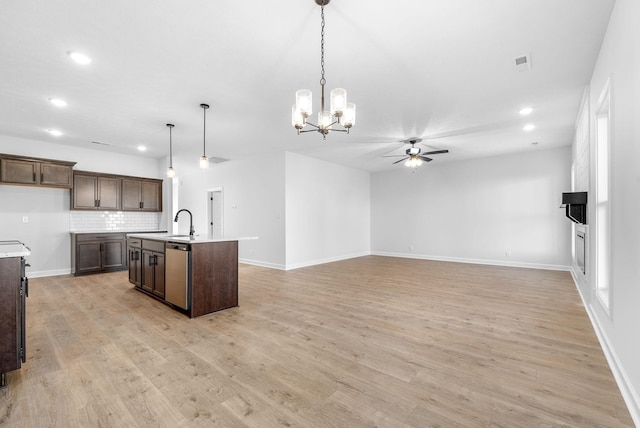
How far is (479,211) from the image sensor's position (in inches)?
304

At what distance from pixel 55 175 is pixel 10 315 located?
493cm

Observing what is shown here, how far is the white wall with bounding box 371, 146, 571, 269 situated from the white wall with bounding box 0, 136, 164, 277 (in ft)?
26.1

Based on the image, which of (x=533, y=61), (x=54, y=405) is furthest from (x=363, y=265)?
(x=54, y=405)

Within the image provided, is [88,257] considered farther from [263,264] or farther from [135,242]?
[263,264]

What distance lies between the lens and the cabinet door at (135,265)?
15.3 ft

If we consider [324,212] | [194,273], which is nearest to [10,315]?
[194,273]

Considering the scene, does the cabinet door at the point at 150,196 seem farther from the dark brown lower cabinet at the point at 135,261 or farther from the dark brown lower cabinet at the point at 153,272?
the dark brown lower cabinet at the point at 153,272

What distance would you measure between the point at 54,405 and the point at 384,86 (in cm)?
405

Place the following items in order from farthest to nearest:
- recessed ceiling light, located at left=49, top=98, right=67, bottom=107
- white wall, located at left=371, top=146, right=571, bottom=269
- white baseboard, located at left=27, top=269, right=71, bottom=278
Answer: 1. white wall, located at left=371, top=146, right=571, bottom=269
2. white baseboard, located at left=27, top=269, right=71, bottom=278
3. recessed ceiling light, located at left=49, top=98, right=67, bottom=107

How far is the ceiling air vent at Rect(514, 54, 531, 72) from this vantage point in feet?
9.57

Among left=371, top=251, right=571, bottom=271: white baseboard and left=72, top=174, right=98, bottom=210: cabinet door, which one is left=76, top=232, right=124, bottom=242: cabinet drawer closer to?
left=72, top=174, right=98, bottom=210: cabinet door

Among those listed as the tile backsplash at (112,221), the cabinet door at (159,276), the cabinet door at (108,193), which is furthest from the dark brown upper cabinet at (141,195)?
the cabinet door at (159,276)

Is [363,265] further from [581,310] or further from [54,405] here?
[54,405]

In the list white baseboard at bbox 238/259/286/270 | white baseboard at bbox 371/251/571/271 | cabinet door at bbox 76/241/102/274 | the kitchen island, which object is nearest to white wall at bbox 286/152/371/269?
white baseboard at bbox 238/259/286/270
